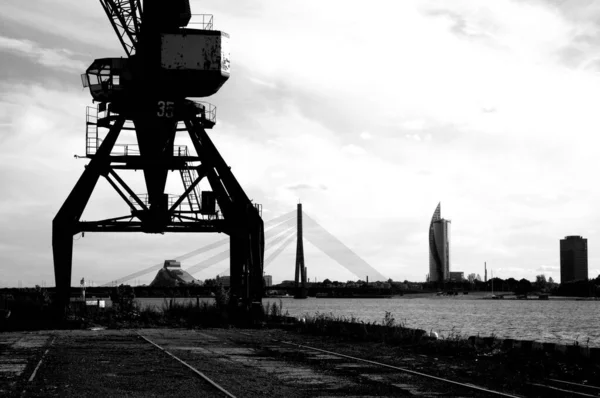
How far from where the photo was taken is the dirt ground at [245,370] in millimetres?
17734

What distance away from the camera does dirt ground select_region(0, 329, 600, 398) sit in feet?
58.2

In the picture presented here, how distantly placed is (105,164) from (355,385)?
2911cm

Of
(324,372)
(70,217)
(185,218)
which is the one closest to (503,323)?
(185,218)

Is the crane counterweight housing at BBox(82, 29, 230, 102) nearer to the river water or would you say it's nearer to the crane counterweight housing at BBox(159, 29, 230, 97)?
the crane counterweight housing at BBox(159, 29, 230, 97)

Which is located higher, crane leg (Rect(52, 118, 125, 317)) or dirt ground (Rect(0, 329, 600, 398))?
crane leg (Rect(52, 118, 125, 317))

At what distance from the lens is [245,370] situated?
2166 centimetres

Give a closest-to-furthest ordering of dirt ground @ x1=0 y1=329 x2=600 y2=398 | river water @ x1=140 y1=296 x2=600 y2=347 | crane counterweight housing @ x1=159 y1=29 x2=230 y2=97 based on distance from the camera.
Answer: dirt ground @ x1=0 y1=329 x2=600 y2=398 → crane counterweight housing @ x1=159 y1=29 x2=230 y2=97 → river water @ x1=140 y1=296 x2=600 y2=347

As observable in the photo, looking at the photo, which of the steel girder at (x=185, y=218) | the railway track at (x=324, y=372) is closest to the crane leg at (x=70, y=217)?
the steel girder at (x=185, y=218)

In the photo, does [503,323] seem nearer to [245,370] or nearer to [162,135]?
[162,135]

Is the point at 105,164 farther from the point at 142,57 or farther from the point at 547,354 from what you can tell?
the point at 547,354

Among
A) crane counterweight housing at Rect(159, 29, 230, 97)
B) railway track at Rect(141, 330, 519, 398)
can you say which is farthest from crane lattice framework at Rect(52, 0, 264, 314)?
railway track at Rect(141, 330, 519, 398)

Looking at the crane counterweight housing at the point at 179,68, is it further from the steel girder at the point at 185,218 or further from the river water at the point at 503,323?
the river water at the point at 503,323

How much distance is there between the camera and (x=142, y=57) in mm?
44156

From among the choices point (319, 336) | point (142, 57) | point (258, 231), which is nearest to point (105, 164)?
point (142, 57)
